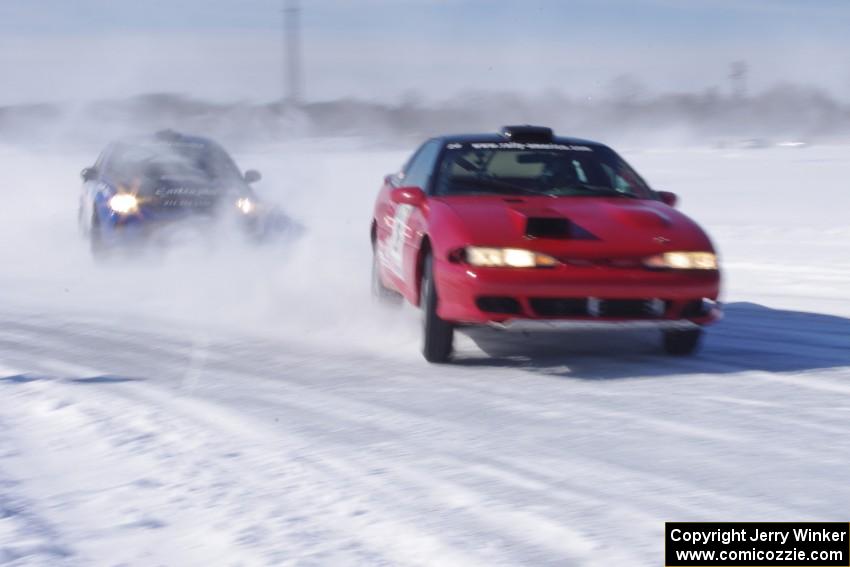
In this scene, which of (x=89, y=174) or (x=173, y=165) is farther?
(x=89, y=174)

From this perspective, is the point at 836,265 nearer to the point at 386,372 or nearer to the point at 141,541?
the point at 386,372

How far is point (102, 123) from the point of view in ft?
96.0

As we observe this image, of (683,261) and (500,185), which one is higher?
(500,185)

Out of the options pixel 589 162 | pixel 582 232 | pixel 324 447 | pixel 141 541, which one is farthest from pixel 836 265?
pixel 141 541

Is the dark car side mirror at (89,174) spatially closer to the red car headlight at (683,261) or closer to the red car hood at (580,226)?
the red car hood at (580,226)

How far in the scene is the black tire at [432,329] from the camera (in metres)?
6.74

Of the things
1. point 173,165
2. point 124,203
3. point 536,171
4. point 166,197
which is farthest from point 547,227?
point 173,165

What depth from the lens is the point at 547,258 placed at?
6387mm

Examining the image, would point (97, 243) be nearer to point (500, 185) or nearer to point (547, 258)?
point (500, 185)

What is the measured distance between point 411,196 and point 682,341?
184cm

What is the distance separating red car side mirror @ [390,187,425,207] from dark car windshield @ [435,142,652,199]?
0.16 m

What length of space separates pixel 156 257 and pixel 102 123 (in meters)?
18.1

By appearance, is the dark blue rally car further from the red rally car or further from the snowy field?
the red rally car

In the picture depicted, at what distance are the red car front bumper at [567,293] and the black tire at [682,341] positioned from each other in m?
0.54
